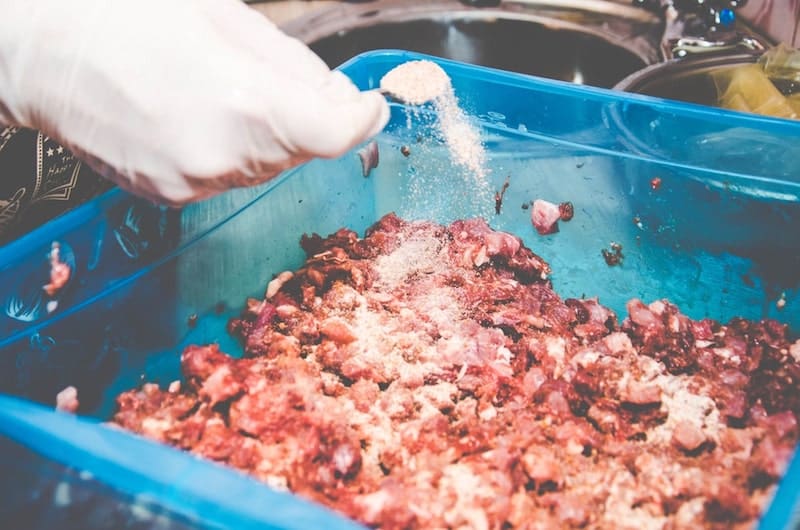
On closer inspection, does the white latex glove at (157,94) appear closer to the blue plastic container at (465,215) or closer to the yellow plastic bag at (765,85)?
the blue plastic container at (465,215)

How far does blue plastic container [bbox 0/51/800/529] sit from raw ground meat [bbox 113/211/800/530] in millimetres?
94

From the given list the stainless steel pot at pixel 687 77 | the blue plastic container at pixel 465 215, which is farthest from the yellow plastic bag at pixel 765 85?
the blue plastic container at pixel 465 215

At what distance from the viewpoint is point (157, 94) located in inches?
39.3

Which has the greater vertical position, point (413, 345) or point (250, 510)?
point (250, 510)

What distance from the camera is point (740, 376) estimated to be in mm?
1273

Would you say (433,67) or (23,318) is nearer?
(23,318)

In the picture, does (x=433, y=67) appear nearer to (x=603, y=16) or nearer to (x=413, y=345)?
(x=413, y=345)

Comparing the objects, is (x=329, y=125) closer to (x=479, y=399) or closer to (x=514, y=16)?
(x=479, y=399)

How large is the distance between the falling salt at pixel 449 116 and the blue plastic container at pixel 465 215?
2 centimetres

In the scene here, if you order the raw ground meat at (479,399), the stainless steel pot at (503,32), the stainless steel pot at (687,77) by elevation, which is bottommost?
the raw ground meat at (479,399)

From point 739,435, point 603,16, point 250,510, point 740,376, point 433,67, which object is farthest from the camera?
point 603,16

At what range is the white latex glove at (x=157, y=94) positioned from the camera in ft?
3.27

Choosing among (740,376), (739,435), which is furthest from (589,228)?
(739,435)

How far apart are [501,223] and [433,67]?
0.46m
